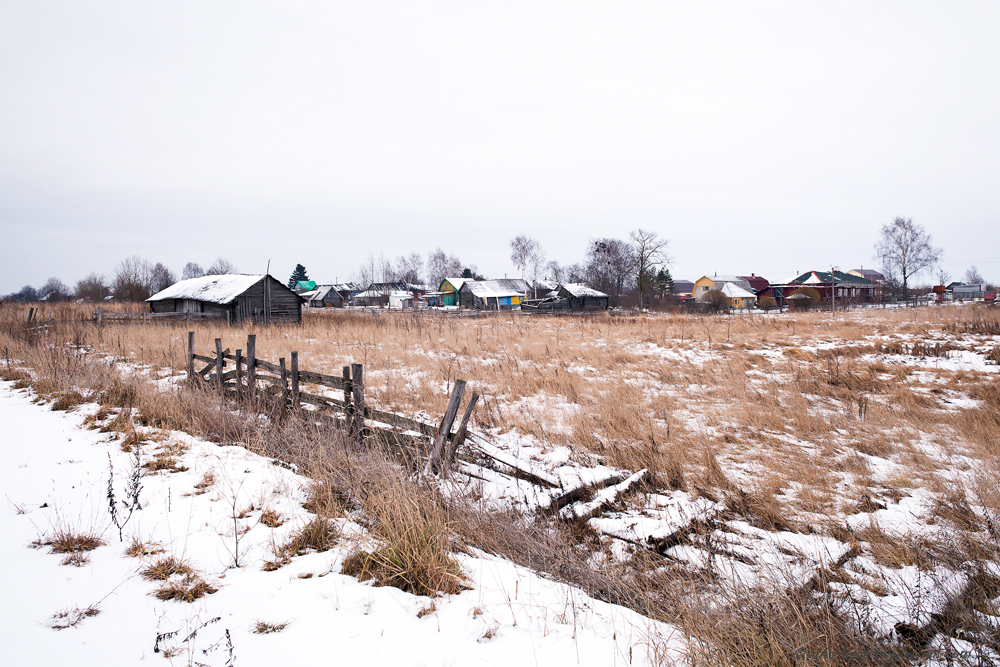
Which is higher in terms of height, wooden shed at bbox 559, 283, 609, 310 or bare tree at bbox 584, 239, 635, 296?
bare tree at bbox 584, 239, 635, 296

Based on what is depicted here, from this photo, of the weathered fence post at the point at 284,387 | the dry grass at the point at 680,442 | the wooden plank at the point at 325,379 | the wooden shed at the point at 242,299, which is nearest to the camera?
the dry grass at the point at 680,442

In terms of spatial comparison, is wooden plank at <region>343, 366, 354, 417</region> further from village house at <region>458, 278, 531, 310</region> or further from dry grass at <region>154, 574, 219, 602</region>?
village house at <region>458, 278, 531, 310</region>

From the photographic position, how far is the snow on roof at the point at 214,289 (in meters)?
27.3

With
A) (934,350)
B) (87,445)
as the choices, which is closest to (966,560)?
(87,445)

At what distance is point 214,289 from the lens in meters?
29.0

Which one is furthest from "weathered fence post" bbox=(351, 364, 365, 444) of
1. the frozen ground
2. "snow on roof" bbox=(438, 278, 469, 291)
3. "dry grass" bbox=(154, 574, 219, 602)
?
"snow on roof" bbox=(438, 278, 469, 291)

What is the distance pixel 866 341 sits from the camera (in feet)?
59.9

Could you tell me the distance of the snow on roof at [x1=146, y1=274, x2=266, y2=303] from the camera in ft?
89.7

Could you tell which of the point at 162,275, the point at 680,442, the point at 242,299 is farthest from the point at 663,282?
the point at 162,275

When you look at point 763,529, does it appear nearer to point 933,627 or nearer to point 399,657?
point 933,627

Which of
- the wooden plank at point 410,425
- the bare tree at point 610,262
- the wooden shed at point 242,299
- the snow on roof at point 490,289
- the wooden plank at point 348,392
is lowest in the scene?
the wooden plank at point 410,425

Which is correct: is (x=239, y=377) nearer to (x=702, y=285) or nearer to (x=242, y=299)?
(x=242, y=299)

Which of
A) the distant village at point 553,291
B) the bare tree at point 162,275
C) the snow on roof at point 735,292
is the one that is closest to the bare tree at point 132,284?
the distant village at point 553,291

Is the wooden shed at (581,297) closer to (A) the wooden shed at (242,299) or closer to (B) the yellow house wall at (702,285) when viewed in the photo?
(B) the yellow house wall at (702,285)
